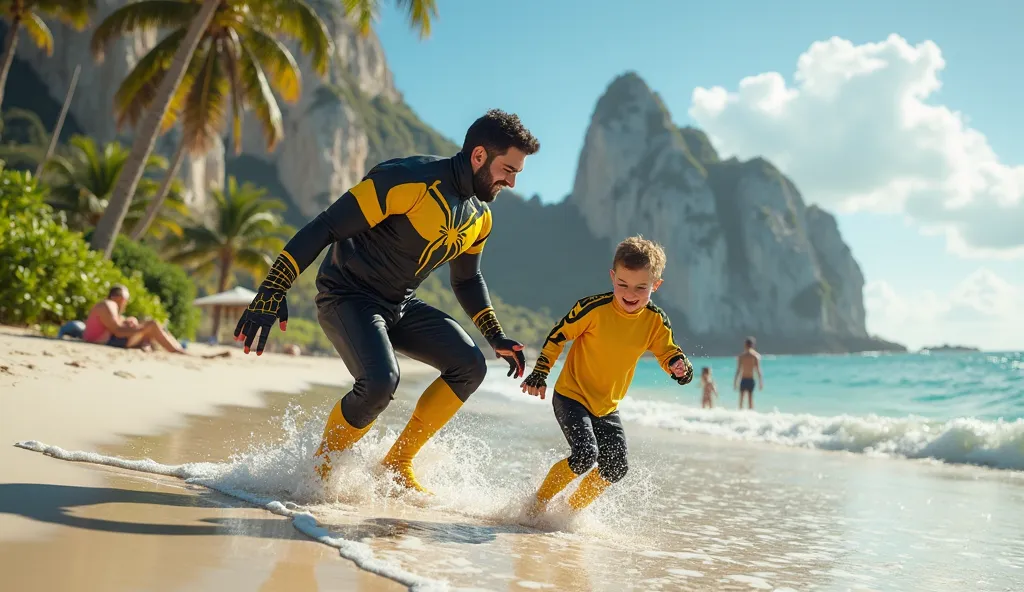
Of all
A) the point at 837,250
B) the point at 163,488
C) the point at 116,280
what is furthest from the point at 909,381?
the point at 837,250

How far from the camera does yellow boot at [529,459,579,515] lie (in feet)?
13.0

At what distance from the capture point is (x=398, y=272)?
393 cm

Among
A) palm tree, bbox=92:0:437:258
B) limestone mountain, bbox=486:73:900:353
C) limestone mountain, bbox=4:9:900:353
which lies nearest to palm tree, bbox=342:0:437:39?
palm tree, bbox=92:0:437:258

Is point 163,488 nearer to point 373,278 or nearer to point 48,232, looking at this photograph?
point 373,278

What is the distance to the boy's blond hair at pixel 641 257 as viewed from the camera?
3.96 metres

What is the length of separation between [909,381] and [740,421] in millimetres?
25644

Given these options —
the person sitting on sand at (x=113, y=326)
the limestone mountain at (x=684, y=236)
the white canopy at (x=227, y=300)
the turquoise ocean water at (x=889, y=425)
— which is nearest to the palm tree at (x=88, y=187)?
the white canopy at (x=227, y=300)

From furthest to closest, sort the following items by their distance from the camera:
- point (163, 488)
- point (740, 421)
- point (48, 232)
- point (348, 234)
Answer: point (740, 421) → point (48, 232) → point (348, 234) → point (163, 488)

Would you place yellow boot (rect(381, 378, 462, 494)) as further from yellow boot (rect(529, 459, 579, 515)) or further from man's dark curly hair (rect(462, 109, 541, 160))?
man's dark curly hair (rect(462, 109, 541, 160))

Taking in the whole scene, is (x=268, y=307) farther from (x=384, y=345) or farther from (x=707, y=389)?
(x=707, y=389)

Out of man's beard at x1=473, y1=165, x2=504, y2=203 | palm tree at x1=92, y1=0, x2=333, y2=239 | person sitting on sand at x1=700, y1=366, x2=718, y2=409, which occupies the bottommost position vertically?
person sitting on sand at x1=700, y1=366, x2=718, y2=409

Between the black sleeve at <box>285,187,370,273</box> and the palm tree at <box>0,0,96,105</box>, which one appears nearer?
the black sleeve at <box>285,187,370,273</box>

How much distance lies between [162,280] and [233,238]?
15.2 m

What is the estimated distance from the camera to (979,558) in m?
4.09
